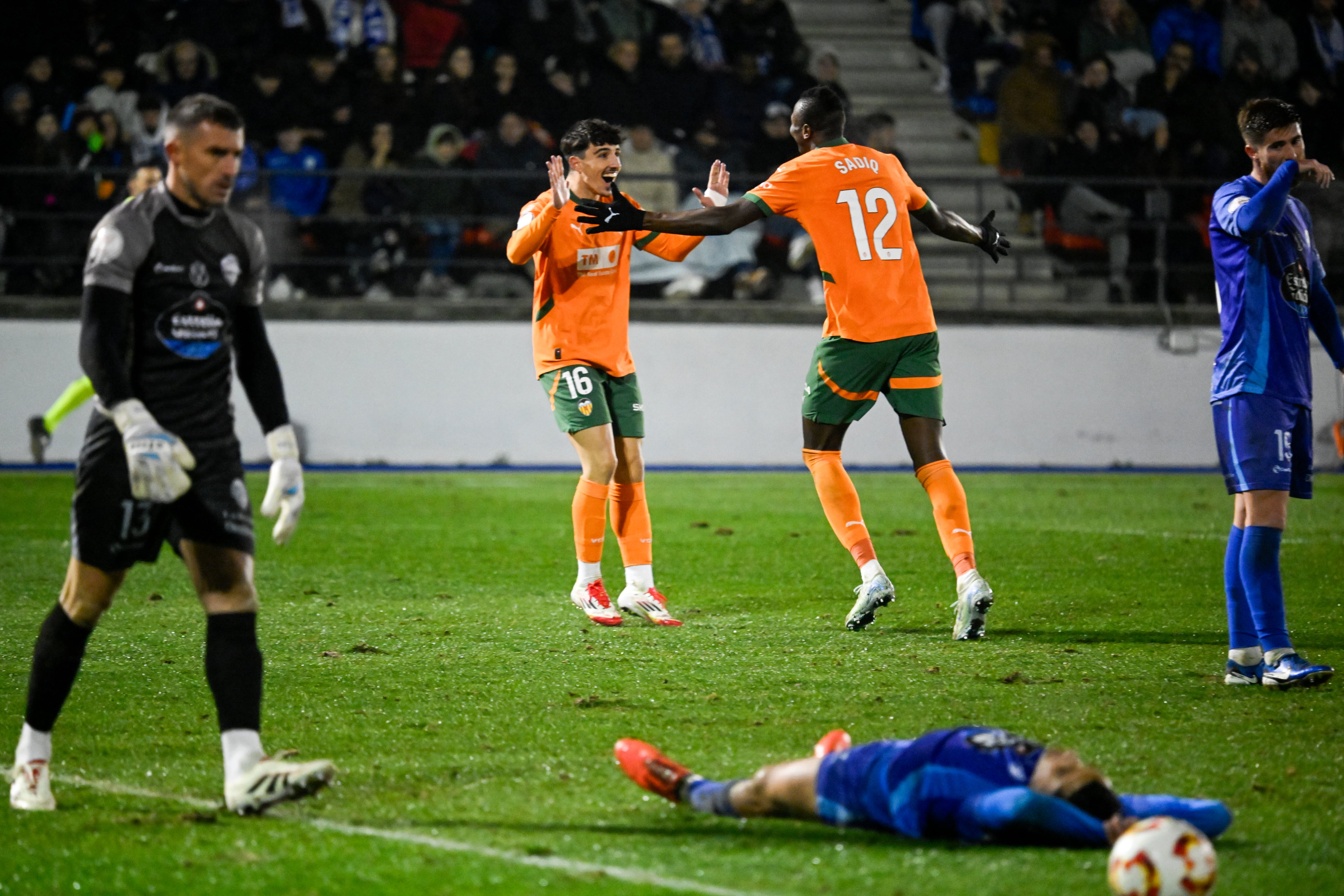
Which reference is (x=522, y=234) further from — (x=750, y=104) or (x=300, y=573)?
(x=750, y=104)

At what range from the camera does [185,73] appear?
1662 centimetres

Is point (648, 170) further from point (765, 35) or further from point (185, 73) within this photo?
point (185, 73)

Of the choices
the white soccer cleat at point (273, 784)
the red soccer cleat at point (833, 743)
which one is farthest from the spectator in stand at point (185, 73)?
the red soccer cleat at point (833, 743)

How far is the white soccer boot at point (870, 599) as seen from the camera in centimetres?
650

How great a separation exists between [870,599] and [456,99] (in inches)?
473

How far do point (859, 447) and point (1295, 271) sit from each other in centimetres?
1046

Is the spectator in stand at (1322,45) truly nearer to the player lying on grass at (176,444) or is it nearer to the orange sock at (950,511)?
the orange sock at (950,511)

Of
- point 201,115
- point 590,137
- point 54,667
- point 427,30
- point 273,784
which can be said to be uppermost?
point 427,30

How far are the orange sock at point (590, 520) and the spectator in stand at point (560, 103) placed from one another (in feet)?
34.6

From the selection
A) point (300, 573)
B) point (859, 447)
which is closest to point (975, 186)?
point (859, 447)

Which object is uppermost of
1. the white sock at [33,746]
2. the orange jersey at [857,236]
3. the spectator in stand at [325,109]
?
the spectator in stand at [325,109]

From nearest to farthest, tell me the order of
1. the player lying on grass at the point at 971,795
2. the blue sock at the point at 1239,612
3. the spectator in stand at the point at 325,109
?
the player lying on grass at the point at 971,795, the blue sock at the point at 1239,612, the spectator in stand at the point at 325,109

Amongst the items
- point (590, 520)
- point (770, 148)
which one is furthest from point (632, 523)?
point (770, 148)

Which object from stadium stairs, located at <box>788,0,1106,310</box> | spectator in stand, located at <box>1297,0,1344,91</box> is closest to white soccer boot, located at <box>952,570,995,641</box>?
stadium stairs, located at <box>788,0,1106,310</box>
